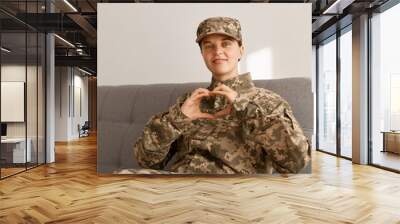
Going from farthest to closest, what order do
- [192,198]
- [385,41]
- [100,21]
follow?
[385,41] → [100,21] → [192,198]

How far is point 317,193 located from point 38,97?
5.20 m

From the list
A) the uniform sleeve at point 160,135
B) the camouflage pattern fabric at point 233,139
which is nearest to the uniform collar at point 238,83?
the camouflage pattern fabric at point 233,139

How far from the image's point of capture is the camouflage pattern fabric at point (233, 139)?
540 cm

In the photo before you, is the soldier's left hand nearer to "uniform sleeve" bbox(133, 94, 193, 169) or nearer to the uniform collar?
the uniform collar

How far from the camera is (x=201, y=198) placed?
4.63m

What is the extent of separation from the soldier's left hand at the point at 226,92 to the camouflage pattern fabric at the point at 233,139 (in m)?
0.06

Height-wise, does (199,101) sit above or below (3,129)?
above

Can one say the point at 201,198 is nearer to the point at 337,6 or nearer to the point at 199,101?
the point at 199,101

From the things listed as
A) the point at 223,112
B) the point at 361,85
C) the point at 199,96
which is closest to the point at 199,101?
the point at 199,96

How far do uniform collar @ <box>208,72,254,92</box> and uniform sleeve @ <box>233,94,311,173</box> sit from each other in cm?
19

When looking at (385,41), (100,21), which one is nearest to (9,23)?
(100,21)

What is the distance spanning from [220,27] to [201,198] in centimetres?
252

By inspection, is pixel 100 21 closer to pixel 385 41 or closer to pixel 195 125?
pixel 195 125

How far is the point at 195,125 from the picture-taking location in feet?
18.3
